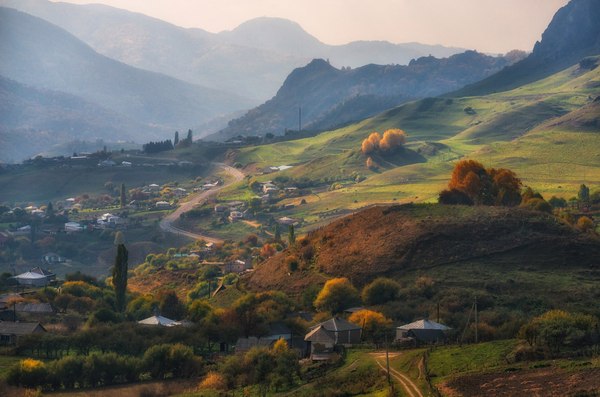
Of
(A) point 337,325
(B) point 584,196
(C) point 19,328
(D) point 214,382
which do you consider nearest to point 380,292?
(A) point 337,325

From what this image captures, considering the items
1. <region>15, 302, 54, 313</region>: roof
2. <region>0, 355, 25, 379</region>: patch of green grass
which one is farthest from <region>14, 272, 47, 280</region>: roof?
<region>0, 355, 25, 379</region>: patch of green grass

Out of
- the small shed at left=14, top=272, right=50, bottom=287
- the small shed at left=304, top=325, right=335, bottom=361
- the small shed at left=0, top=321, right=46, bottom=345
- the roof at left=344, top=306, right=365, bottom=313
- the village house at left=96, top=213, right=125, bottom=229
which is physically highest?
the small shed at left=304, top=325, right=335, bottom=361

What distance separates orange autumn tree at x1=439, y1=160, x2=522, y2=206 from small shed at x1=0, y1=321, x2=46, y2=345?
2003 inches

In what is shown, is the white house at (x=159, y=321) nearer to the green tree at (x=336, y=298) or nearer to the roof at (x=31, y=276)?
the green tree at (x=336, y=298)

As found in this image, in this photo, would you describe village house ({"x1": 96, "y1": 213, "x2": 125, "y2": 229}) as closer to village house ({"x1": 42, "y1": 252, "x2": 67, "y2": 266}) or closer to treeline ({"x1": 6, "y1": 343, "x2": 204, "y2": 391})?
village house ({"x1": 42, "y1": 252, "x2": 67, "y2": 266})

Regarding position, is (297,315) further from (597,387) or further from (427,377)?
(597,387)

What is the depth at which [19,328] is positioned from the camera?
75.9 meters

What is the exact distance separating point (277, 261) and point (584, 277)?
32.1 meters

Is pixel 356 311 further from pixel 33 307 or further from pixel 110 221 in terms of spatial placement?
pixel 110 221

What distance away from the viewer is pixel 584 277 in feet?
271

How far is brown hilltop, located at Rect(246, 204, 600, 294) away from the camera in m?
88.4

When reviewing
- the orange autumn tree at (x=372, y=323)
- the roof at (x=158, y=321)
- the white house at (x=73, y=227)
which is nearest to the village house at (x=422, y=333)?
the orange autumn tree at (x=372, y=323)

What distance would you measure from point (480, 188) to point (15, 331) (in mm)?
55348

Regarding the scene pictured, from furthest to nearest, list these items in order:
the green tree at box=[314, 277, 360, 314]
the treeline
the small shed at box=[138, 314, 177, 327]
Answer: the green tree at box=[314, 277, 360, 314] → the small shed at box=[138, 314, 177, 327] → the treeline
